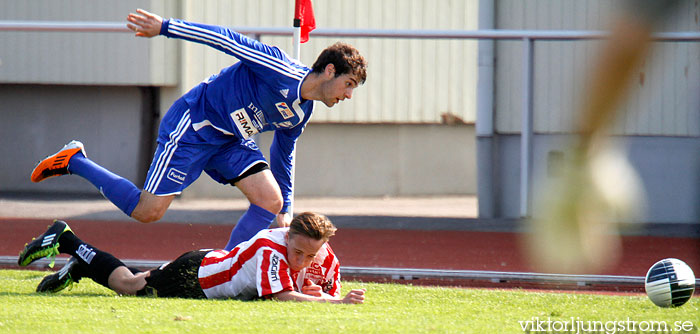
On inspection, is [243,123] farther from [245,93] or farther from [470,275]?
[470,275]

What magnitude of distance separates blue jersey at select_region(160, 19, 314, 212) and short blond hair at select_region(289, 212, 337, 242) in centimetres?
98

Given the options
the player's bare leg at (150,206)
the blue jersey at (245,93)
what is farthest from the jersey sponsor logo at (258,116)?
the player's bare leg at (150,206)

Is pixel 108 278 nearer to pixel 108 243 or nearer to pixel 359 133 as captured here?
pixel 108 243

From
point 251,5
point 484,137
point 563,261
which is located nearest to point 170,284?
point 563,261

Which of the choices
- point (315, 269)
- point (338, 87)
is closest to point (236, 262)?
point (315, 269)

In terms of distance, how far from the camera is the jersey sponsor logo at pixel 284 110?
17.0 feet

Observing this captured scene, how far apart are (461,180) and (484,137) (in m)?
4.37

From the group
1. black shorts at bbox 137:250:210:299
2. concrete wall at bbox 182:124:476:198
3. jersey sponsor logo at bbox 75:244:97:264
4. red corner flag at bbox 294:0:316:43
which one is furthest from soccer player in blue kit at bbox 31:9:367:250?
concrete wall at bbox 182:124:476:198

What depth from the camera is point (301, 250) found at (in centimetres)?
445

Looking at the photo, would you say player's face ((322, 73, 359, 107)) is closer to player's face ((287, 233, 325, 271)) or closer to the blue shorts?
the blue shorts

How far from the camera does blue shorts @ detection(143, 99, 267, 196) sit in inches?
209

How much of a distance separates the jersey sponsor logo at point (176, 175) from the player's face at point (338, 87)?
0.99 meters

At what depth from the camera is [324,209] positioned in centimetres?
1271

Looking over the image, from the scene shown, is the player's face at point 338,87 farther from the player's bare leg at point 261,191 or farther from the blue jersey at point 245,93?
the player's bare leg at point 261,191
